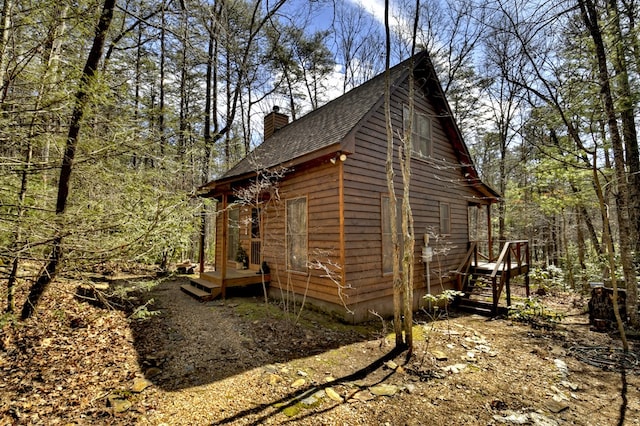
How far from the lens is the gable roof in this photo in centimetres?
613

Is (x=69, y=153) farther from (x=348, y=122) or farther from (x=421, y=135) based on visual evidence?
(x=421, y=135)

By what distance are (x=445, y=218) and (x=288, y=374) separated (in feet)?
23.1

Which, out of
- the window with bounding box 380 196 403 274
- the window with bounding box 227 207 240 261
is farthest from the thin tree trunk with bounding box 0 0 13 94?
the window with bounding box 227 207 240 261

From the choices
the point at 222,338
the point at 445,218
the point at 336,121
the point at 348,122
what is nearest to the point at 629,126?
the point at 445,218

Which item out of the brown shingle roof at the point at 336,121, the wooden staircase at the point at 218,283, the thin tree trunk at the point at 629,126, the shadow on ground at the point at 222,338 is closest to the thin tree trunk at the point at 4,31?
the shadow on ground at the point at 222,338

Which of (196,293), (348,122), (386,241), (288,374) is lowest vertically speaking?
(288,374)

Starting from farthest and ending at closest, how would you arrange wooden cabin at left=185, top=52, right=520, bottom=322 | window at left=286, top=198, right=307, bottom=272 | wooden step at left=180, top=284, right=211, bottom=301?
1. wooden step at left=180, top=284, right=211, bottom=301
2. window at left=286, top=198, right=307, bottom=272
3. wooden cabin at left=185, top=52, right=520, bottom=322

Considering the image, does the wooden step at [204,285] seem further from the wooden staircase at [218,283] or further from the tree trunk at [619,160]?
the tree trunk at [619,160]

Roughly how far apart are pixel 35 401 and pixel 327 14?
654cm

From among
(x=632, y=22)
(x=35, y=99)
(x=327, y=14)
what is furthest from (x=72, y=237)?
(x=632, y=22)

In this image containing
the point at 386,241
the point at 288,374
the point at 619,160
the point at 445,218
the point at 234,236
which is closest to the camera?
the point at 288,374

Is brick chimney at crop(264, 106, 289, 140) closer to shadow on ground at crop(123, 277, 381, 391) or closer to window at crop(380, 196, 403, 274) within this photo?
window at crop(380, 196, 403, 274)

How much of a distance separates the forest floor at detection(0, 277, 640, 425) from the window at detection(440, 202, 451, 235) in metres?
3.61

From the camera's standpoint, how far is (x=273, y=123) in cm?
1235
